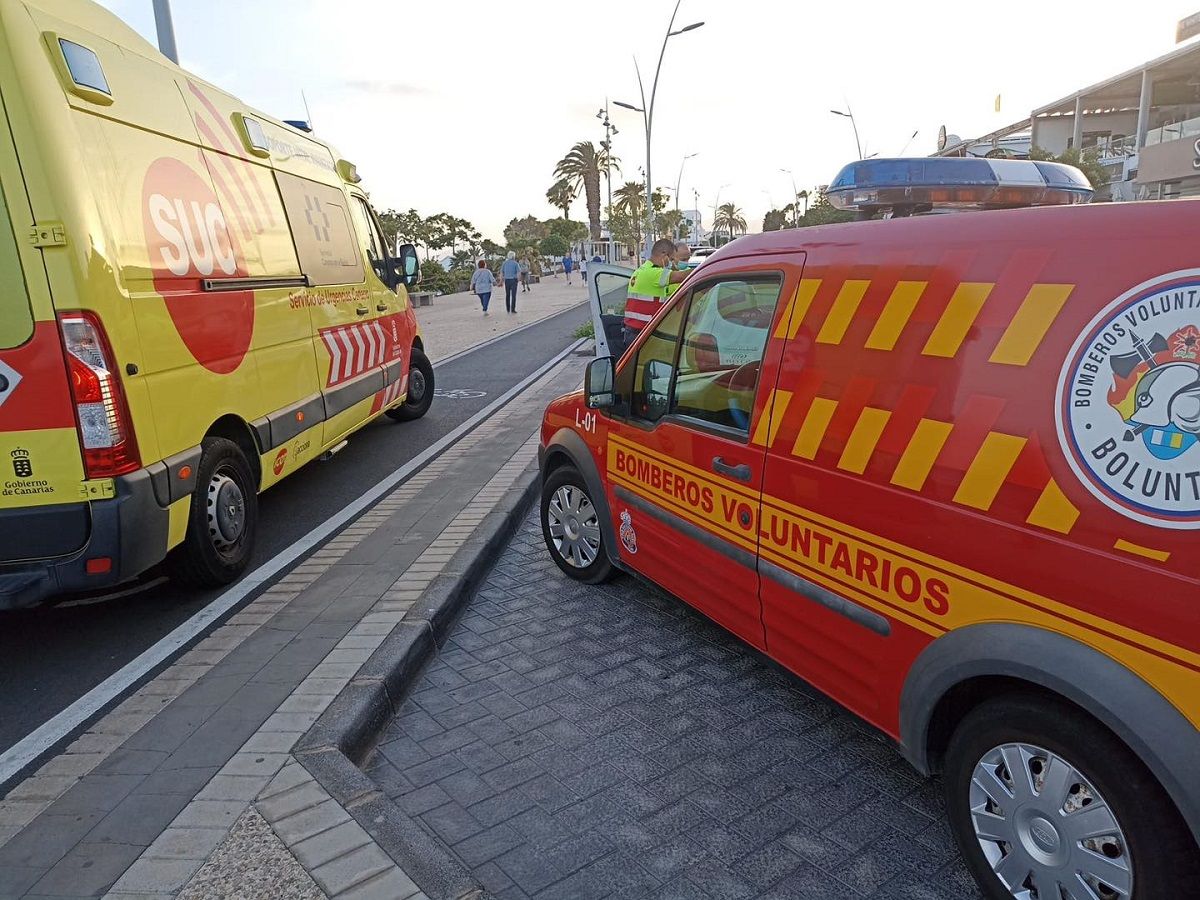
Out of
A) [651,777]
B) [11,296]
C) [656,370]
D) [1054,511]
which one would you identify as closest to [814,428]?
[1054,511]

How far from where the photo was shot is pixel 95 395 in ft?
12.2

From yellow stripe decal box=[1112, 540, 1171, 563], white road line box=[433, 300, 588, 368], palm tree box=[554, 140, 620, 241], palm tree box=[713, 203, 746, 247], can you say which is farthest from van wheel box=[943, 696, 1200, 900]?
palm tree box=[713, 203, 746, 247]

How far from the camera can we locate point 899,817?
276cm

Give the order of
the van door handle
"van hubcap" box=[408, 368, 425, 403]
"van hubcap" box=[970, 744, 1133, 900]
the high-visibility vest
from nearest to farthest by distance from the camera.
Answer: "van hubcap" box=[970, 744, 1133, 900] → the van door handle → the high-visibility vest → "van hubcap" box=[408, 368, 425, 403]

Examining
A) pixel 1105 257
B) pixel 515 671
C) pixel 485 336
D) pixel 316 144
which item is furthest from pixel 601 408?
pixel 485 336

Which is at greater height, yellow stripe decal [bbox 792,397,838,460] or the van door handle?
yellow stripe decal [bbox 792,397,838,460]

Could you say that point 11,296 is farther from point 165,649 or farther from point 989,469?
point 989,469

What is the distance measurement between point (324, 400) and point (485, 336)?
13324 mm

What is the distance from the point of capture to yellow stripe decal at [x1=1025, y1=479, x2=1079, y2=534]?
1.97 metres

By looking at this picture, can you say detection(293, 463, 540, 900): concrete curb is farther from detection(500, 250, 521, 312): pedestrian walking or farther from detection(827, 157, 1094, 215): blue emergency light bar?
detection(500, 250, 521, 312): pedestrian walking

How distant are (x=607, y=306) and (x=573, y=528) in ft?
17.9

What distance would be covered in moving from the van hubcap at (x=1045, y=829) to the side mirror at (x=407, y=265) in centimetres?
771

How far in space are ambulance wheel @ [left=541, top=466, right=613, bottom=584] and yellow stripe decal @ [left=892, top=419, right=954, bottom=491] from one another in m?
2.20

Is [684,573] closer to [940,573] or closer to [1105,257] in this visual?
[940,573]
